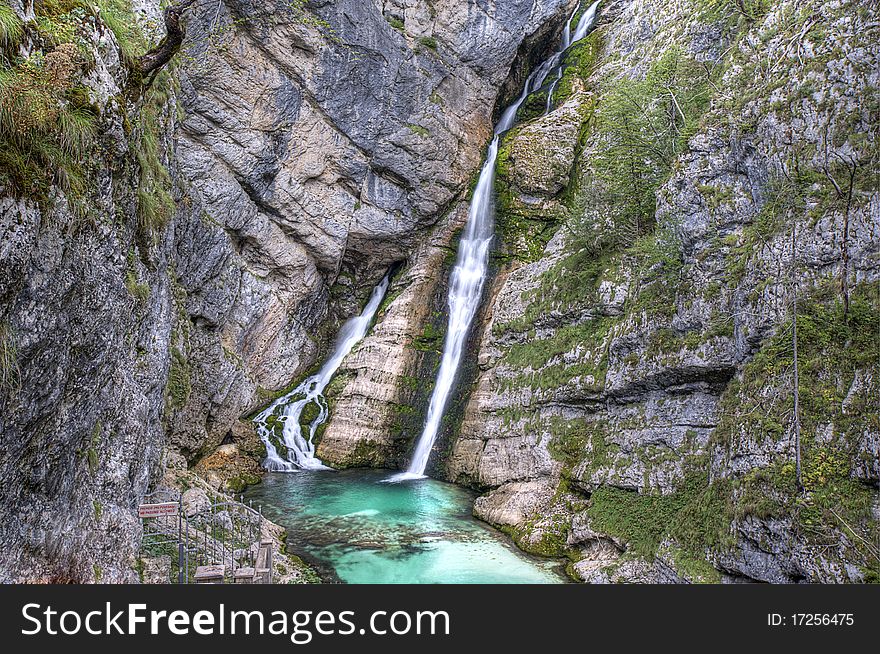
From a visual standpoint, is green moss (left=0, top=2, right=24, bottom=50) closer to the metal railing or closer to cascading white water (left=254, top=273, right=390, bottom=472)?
the metal railing

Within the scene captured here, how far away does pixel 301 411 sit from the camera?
2597 centimetres

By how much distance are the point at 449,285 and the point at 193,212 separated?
1215 centimetres

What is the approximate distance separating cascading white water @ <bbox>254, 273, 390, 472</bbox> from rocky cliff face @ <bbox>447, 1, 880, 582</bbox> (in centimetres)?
694

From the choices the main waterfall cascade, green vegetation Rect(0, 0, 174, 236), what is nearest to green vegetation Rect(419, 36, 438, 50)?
the main waterfall cascade

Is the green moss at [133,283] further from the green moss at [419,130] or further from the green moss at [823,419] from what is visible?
the green moss at [419,130]

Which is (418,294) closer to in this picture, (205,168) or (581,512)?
(205,168)

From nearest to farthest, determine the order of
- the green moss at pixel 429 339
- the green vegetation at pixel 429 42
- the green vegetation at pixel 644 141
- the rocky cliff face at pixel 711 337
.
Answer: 1. the rocky cliff face at pixel 711 337
2. the green vegetation at pixel 644 141
3. the green moss at pixel 429 339
4. the green vegetation at pixel 429 42

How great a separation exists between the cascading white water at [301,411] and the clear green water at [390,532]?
1.18m

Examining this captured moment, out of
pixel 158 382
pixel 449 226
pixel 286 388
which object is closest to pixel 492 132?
pixel 449 226

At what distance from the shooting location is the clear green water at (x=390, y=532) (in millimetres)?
14516

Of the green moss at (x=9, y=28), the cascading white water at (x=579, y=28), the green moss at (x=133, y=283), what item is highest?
the cascading white water at (x=579, y=28)

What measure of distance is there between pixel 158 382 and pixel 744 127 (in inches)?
601

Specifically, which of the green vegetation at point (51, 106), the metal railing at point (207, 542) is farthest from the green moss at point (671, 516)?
the green vegetation at point (51, 106)

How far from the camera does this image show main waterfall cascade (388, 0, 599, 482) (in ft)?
80.1
